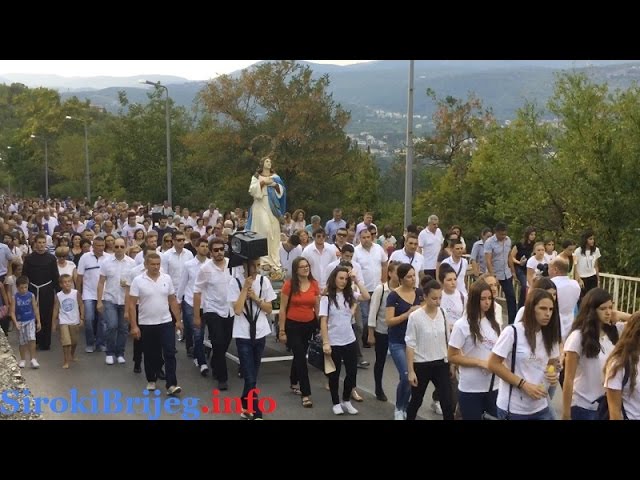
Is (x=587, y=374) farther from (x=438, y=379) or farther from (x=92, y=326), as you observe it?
(x=92, y=326)

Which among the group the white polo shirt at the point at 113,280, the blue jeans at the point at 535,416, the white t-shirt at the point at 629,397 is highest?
the white t-shirt at the point at 629,397

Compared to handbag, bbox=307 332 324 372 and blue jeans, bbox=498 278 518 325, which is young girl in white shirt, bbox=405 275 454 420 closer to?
handbag, bbox=307 332 324 372

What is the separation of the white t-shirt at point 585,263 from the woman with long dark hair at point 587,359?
22.5 feet

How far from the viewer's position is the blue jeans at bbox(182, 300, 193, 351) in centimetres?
1127

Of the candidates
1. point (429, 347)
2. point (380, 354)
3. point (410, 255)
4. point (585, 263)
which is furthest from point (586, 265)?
point (429, 347)

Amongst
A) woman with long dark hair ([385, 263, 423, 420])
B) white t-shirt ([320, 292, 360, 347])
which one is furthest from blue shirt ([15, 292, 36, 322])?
woman with long dark hair ([385, 263, 423, 420])

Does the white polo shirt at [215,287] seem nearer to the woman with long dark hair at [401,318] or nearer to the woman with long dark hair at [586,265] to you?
the woman with long dark hair at [401,318]

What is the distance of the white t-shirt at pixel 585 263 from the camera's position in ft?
41.9

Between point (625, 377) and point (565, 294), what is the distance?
10.9ft

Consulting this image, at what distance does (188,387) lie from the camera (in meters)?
10.1

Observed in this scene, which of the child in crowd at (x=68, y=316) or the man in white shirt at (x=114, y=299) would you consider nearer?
the child in crowd at (x=68, y=316)

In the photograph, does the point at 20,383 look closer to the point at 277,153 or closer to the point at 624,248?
the point at 624,248

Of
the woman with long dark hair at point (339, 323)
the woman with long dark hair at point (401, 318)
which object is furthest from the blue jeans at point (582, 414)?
the woman with long dark hair at point (339, 323)

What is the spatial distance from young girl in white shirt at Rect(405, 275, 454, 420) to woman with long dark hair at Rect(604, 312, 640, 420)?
6.57 feet
